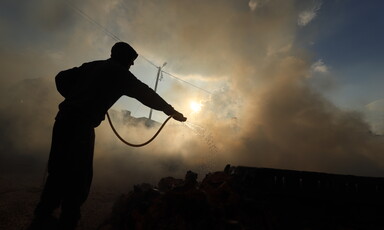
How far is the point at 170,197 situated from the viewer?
12.5 feet

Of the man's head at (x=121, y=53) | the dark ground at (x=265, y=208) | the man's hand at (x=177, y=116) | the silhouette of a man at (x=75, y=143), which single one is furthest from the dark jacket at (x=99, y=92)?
the dark ground at (x=265, y=208)

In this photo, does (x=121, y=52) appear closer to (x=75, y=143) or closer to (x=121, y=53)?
(x=121, y=53)

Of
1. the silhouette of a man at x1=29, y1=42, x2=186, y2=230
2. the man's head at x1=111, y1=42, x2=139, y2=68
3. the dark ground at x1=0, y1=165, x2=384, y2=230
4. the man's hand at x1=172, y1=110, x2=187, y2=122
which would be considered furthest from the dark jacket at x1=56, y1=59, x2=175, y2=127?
the dark ground at x1=0, y1=165, x2=384, y2=230

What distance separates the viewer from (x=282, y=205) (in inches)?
146

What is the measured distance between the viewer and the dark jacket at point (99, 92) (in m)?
2.27

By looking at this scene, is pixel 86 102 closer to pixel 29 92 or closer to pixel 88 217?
pixel 88 217

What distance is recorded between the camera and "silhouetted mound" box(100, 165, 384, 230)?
3.53m

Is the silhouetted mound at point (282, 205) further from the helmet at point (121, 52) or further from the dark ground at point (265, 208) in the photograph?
the helmet at point (121, 52)

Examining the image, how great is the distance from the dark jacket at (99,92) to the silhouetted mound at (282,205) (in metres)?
1.79

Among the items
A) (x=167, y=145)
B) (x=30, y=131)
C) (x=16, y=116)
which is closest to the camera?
(x=30, y=131)

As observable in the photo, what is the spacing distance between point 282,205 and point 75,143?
322 centimetres

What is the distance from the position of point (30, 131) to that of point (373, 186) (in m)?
18.7

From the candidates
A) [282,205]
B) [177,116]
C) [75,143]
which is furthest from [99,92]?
[282,205]

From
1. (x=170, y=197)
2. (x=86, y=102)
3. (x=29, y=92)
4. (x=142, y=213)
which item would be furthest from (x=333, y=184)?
(x=29, y=92)
